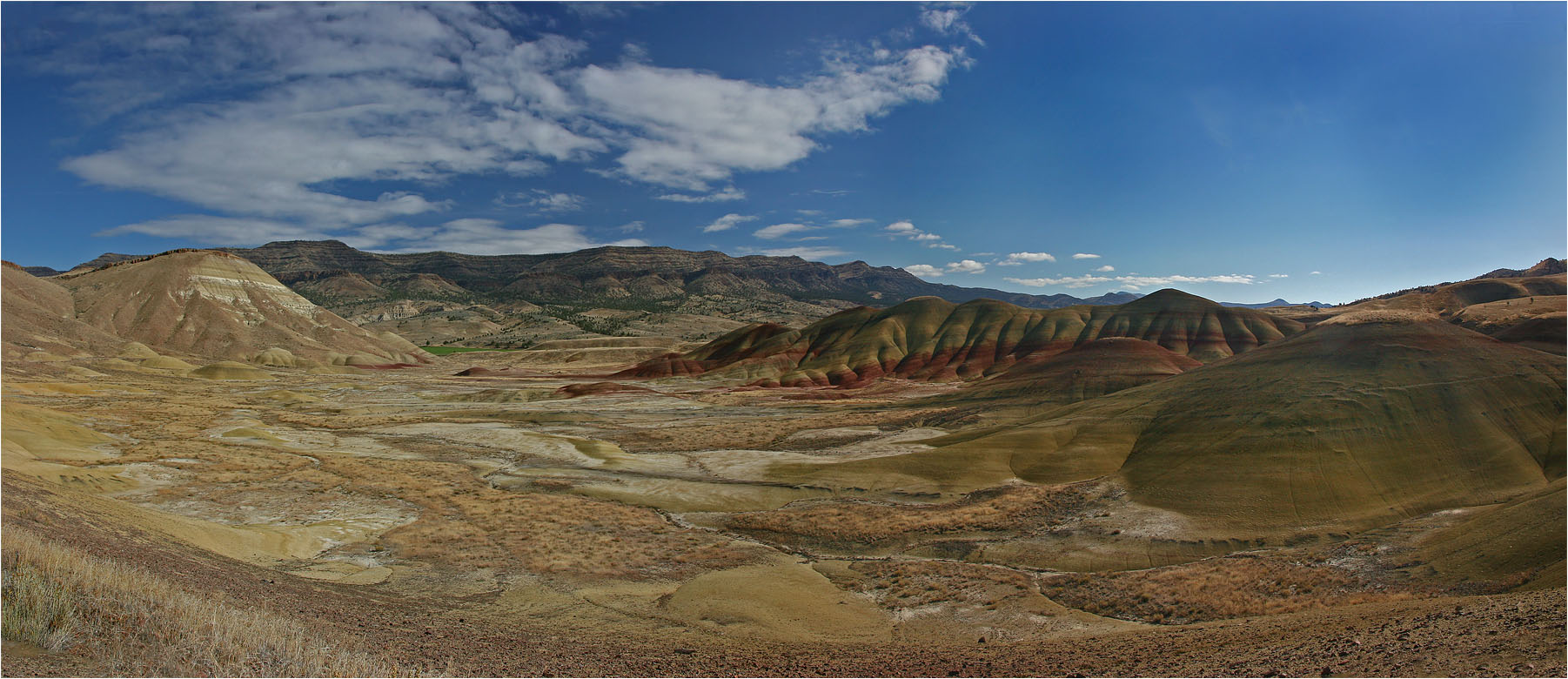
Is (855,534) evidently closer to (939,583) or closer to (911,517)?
(911,517)

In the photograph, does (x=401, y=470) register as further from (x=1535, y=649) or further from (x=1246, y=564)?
(x=1535, y=649)

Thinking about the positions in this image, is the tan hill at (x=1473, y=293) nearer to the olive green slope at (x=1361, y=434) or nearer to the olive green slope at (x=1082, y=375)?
the olive green slope at (x=1082, y=375)

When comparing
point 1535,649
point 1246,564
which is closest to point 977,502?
point 1246,564

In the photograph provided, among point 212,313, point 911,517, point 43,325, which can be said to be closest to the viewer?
point 911,517

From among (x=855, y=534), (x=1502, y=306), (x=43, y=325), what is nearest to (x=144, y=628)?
(x=855, y=534)

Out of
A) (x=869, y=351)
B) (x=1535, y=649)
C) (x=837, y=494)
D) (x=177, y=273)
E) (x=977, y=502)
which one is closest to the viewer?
(x=1535, y=649)

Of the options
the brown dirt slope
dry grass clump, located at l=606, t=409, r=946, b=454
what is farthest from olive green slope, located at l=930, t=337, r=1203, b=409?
dry grass clump, located at l=606, t=409, r=946, b=454
